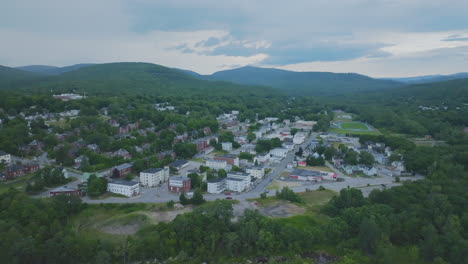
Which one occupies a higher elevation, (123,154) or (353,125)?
(123,154)

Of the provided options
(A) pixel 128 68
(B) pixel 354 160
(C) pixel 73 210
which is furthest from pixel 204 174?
(A) pixel 128 68

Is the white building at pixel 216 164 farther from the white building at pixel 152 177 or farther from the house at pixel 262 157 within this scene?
the white building at pixel 152 177

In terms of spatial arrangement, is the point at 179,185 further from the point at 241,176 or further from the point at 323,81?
the point at 323,81

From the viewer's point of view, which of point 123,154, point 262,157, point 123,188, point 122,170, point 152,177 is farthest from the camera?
point 262,157

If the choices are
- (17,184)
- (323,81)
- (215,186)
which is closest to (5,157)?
(17,184)

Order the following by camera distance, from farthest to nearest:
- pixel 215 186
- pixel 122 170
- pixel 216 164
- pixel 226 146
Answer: pixel 226 146, pixel 216 164, pixel 122 170, pixel 215 186

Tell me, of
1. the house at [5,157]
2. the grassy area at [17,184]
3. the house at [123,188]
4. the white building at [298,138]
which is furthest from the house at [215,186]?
the white building at [298,138]

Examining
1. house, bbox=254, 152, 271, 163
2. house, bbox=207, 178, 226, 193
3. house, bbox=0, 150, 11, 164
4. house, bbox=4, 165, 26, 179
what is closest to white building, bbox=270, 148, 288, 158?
house, bbox=254, 152, 271, 163
